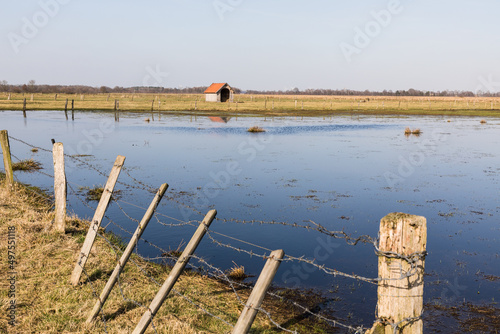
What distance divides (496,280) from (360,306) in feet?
10.7

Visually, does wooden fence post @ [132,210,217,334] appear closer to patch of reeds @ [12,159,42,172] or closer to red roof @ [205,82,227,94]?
patch of reeds @ [12,159,42,172]

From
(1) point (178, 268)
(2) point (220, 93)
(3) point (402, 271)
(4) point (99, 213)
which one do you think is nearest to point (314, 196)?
(4) point (99, 213)

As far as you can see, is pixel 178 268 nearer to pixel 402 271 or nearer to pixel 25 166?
pixel 402 271

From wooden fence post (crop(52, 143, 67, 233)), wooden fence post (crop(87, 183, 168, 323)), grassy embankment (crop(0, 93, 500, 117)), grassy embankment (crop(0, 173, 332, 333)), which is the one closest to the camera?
wooden fence post (crop(87, 183, 168, 323))

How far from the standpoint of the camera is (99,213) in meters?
6.56

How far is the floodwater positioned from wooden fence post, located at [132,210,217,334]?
1.50 metres

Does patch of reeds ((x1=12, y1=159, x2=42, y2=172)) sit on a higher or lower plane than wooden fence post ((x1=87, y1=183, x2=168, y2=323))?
lower

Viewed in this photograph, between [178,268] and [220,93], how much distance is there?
81821mm

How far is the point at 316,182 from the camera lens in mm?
18328

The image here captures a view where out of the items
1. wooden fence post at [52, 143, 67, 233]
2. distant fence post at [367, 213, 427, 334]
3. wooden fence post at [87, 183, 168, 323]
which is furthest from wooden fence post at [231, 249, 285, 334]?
wooden fence post at [52, 143, 67, 233]

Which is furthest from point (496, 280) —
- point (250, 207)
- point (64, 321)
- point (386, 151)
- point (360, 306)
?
point (386, 151)

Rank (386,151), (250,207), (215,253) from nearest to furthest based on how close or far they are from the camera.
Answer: (215,253)
(250,207)
(386,151)

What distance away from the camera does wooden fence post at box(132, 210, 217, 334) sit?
4.29 m

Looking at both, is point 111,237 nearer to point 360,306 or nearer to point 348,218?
point 360,306
